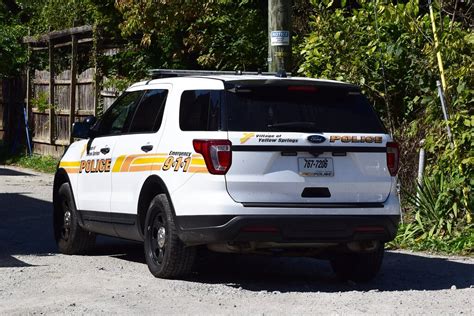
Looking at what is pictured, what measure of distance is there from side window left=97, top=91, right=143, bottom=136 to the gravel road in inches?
49.3

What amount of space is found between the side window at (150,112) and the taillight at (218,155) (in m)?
1.07

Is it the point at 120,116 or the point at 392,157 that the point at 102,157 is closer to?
the point at 120,116

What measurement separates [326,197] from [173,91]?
1722 mm

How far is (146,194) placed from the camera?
10.1 meters

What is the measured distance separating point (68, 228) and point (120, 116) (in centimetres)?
148

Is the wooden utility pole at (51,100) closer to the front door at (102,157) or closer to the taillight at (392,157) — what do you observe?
the front door at (102,157)

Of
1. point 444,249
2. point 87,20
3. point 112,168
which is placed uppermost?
point 87,20

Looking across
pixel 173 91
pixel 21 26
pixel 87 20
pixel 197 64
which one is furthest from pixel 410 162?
pixel 21 26

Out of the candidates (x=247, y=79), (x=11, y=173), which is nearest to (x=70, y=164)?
(x=247, y=79)

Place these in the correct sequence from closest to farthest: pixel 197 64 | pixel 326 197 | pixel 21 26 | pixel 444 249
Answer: pixel 326 197 < pixel 444 249 < pixel 197 64 < pixel 21 26

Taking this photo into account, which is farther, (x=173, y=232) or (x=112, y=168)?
(x=112, y=168)

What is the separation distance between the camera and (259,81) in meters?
9.55

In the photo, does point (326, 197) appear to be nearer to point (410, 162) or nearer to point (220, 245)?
point (220, 245)

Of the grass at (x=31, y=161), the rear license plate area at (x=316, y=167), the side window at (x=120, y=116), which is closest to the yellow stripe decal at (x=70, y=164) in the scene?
the side window at (x=120, y=116)
